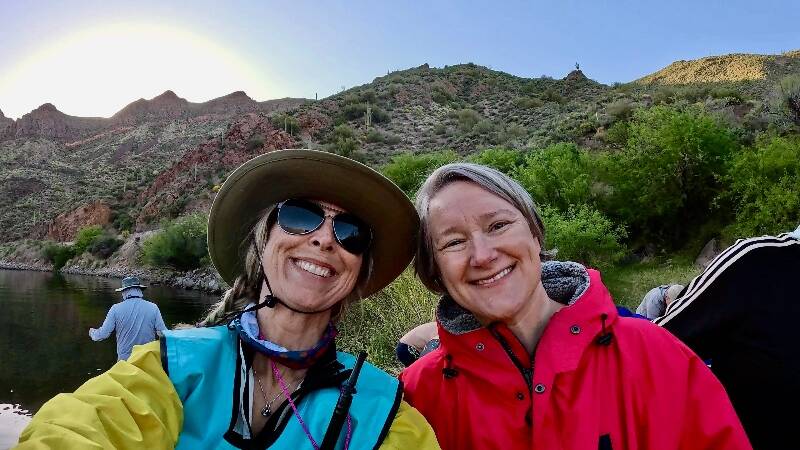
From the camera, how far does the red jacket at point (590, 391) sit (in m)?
1.48

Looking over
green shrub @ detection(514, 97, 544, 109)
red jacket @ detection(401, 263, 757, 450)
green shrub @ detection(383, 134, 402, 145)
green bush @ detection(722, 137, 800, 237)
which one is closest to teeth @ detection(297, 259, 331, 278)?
red jacket @ detection(401, 263, 757, 450)

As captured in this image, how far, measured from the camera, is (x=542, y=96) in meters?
56.9

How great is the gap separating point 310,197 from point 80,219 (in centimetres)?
6692

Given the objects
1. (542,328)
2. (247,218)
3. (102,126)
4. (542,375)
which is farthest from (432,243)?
(102,126)

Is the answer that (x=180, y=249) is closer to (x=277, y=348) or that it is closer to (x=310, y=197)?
(x=310, y=197)

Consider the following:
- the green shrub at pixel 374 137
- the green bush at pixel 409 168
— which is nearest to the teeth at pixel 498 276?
the green bush at pixel 409 168

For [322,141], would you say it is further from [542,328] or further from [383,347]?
[542,328]

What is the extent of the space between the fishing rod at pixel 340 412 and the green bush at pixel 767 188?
694 inches

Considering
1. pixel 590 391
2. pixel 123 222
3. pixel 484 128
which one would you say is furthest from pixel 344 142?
pixel 590 391

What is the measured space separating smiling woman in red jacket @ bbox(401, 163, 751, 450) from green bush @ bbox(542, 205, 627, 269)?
48.0 feet

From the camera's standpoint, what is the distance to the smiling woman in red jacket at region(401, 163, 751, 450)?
149 centimetres

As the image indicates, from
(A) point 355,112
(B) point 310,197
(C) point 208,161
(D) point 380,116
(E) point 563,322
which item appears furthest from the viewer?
(A) point 355,112

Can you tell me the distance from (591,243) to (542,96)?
4353 cm

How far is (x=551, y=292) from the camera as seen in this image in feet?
6.28
